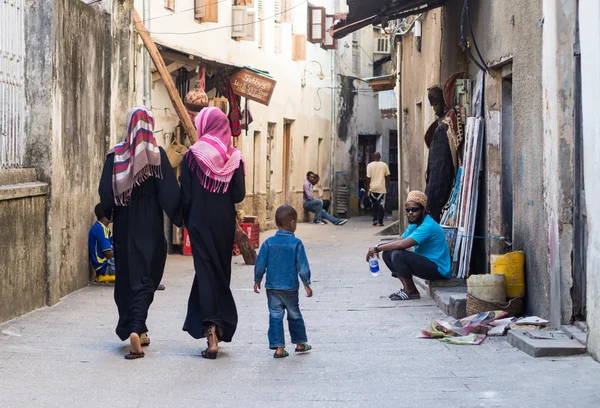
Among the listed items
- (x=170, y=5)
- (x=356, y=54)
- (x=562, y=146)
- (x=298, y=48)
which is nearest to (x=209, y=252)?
(x=562, y=146)

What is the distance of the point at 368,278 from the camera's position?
14727 millimetres

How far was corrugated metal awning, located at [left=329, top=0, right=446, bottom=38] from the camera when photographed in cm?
1378

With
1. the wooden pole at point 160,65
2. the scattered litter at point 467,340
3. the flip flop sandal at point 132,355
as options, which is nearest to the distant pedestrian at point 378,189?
the wooden pole at point 160,65

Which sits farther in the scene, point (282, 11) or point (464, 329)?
point (282, 11)

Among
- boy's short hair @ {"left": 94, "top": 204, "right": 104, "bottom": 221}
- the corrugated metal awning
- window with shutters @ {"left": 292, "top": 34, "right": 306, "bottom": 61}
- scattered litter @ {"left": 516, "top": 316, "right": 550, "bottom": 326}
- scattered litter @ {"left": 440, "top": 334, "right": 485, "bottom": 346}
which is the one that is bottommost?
scattered litter @ {"left": 440, "top": 334, "right": 485, "bottom": 346}

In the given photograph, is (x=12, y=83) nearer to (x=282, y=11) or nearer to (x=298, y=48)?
(x=282, y=11)

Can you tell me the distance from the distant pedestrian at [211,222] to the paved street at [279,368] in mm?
291

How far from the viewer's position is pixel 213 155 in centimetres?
827

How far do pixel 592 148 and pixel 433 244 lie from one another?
4.02 metres

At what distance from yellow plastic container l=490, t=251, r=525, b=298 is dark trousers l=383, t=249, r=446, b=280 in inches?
67.9

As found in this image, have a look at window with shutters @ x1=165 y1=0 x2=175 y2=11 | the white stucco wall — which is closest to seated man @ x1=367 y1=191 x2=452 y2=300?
the white stucco wall

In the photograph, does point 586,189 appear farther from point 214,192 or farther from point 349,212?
point 349,212

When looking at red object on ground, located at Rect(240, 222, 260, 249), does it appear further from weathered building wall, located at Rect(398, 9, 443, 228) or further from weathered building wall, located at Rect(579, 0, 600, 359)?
weathered building wall, located at Rect(579, 0, 600, 359)

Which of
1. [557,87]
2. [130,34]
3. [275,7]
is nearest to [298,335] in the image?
[557,87]
